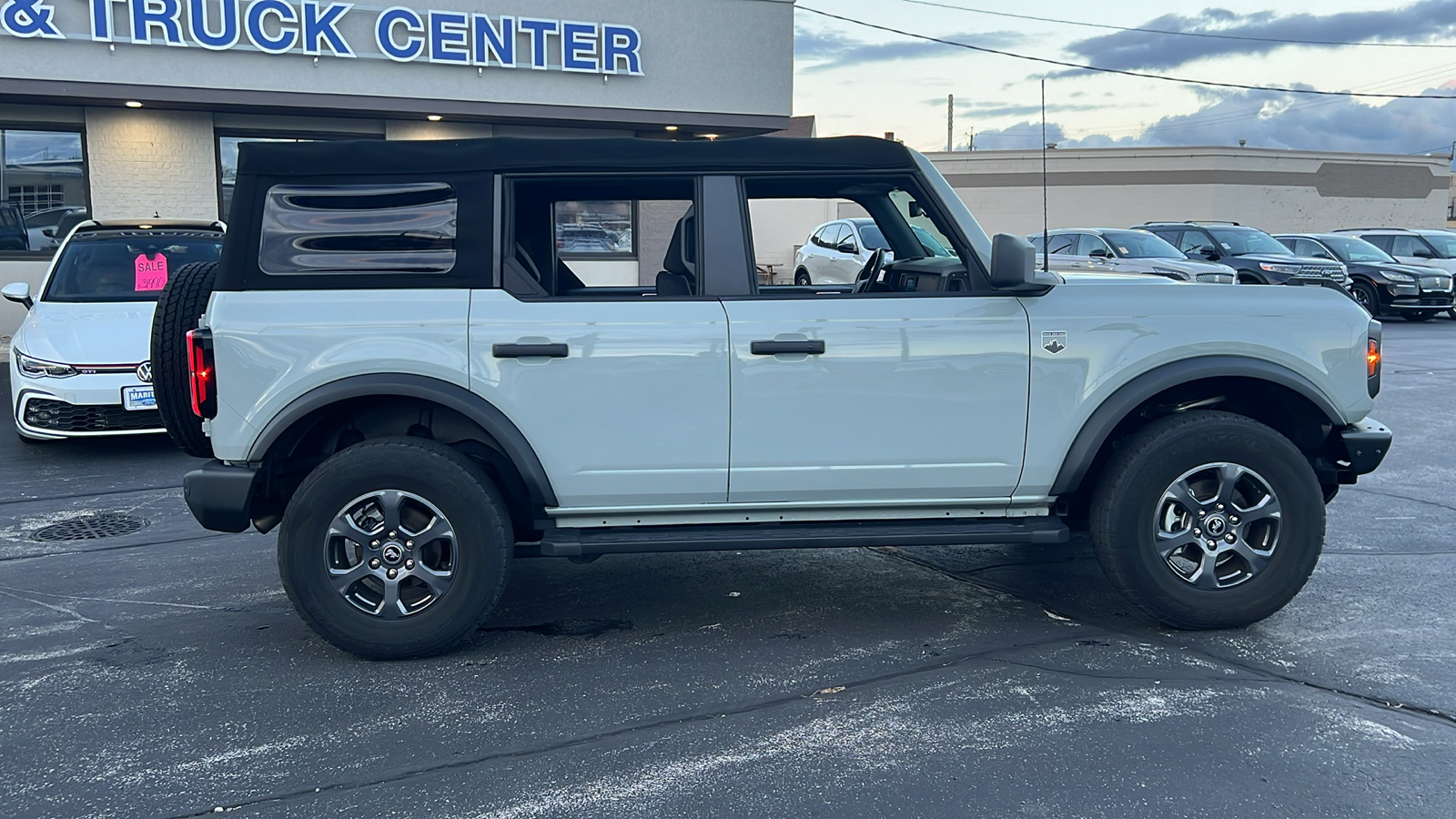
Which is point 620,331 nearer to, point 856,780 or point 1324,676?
point 856,780

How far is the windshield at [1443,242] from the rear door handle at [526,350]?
76.2 feet

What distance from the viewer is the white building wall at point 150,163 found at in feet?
47.7

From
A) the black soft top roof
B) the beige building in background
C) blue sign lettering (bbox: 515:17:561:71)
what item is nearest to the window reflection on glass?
the black soft top roof

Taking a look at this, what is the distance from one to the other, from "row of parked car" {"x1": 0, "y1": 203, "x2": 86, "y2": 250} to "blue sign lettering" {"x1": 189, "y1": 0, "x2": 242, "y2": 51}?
2.86m

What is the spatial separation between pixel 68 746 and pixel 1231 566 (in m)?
4.29

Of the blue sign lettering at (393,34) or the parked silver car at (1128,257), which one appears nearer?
the blue sign lettering at (393,34)

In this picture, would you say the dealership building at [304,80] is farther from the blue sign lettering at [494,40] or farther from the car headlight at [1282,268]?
the car headlight at [1282,268]

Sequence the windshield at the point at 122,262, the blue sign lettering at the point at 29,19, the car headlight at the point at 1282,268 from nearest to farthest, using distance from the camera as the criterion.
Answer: the windshield at the point at 122,262, the blue sign lettering at the point at 29,19, the car headlight at the point at 1282,268

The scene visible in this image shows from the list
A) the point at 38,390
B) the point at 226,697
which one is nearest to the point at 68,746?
the point at 226,697

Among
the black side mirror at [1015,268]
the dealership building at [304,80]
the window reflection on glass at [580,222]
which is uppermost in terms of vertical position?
the dealership building at [304,80]

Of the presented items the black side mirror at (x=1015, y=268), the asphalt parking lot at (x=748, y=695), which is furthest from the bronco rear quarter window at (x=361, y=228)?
the black side mirror at (x=1015, y=268)

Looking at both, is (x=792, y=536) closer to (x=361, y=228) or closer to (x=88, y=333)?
(x=361, y=228)

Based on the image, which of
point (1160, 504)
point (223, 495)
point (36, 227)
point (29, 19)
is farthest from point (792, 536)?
Answer: point (36, 227)

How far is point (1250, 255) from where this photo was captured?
19922 millimetres
